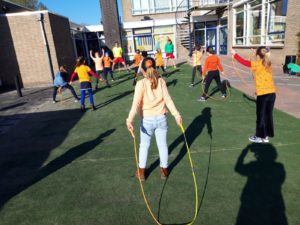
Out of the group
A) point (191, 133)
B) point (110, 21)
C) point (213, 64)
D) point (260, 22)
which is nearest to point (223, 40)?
point (260, 22)

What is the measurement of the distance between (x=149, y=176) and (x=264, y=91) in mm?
2768


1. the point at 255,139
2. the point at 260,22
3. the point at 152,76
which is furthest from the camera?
the point at 260,22

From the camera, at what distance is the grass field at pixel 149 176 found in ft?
11.2

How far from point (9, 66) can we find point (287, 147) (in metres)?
16.1

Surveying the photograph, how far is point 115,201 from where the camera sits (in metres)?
3.73

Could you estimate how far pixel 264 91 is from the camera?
16.3ft

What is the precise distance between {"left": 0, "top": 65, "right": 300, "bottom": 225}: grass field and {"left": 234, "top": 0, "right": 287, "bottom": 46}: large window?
1049 cm

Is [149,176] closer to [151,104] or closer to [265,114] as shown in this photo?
[151,104]

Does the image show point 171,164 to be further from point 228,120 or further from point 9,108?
point 9,108

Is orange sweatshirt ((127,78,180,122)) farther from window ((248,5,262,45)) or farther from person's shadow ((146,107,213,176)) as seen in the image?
window ((248,5,262,45))

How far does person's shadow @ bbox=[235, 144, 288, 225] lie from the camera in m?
3.20

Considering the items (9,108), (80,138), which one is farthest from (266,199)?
(9,108)

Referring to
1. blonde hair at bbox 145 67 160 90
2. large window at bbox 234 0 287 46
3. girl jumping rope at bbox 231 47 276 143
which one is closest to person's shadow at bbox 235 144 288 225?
girl jumping rope at bbox 231 47 276 143

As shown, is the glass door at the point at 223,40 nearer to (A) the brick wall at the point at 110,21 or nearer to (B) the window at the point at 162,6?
(B) the window at the point at 162,6
